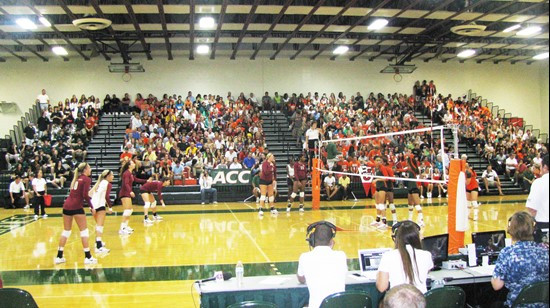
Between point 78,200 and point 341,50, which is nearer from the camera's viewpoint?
point 78,200

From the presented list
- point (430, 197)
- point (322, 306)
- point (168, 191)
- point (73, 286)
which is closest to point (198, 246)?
point (73, 286)

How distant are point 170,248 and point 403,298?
822 centimetres

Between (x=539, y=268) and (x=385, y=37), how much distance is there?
2156 cm

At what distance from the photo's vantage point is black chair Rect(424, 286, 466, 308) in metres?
4.13

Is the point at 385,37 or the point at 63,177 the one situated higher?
the point at 385,37

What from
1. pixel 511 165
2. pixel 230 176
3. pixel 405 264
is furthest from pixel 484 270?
pixel 511 165

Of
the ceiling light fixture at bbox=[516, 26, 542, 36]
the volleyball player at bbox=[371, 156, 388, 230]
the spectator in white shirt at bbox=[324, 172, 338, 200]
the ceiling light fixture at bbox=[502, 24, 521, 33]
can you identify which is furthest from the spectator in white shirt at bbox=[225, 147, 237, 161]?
the ceiling light fixture at bbox=[516, 26, 542, 36]

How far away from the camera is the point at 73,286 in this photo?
745 centimetres

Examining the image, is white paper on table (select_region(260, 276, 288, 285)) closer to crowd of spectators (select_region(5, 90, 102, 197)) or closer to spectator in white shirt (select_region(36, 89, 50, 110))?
crowd of spectators (select_region(5, 90, 102, 197))

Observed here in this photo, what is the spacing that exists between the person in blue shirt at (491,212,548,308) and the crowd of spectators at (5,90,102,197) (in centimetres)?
1854

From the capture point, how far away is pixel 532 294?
4.06m

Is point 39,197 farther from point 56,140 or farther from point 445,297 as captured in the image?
point 445,297

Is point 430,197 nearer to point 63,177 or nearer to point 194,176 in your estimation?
point 194,176

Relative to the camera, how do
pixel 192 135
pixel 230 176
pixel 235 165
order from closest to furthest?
pixel 230 176, pixel 235 165, pixel 192 135
